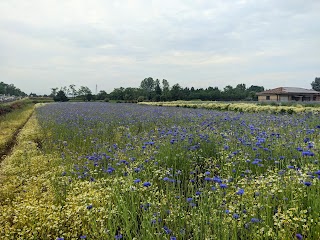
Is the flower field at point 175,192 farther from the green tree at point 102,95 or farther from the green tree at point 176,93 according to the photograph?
the green tree at point 102,95

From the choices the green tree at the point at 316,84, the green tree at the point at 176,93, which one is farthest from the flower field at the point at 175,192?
the green tree at the point at 316,84

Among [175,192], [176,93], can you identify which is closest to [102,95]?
[176,93]

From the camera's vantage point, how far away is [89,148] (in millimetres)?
7219

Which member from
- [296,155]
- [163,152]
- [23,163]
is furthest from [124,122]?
[296,155]

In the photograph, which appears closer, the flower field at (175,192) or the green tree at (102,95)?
the flower field at (175,192)

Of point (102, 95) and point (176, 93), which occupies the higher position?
point (102, 95)

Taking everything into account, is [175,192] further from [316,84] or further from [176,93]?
[316,84]

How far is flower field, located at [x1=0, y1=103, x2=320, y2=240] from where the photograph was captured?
2.60m

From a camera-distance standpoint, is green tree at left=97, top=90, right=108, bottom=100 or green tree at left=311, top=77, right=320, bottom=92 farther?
green tree at left=311, top=77, right=320, bottom=92

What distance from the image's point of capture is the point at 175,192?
12.5 feet

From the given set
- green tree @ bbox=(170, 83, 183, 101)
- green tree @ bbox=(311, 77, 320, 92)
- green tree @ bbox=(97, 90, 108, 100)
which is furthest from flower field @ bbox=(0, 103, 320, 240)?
green tree @ bbox=(311, 77, 320, 92)

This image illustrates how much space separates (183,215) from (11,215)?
2.52m

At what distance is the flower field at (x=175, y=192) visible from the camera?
2.60 metres

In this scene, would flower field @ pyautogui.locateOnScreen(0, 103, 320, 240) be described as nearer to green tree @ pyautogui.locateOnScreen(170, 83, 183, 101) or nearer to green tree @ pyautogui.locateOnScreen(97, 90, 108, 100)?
green tree @ pyautogui.locateOnScreen(170, 83, 183, 101)
